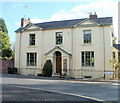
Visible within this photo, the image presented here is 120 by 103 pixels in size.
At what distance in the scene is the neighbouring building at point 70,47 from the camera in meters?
20.6

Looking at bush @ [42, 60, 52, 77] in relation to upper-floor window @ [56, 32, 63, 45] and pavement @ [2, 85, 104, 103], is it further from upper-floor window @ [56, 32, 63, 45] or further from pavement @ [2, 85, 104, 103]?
pavement @ [2, 85, 104, 103]

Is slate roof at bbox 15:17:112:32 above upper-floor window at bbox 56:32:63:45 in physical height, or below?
above

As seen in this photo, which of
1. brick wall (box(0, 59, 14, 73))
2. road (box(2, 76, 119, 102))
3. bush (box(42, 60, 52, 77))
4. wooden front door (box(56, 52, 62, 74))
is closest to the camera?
road (box(2, 76, 119, 102))

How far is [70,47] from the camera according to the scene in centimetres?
2223

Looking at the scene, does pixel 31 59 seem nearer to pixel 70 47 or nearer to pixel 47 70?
pixel 47 70

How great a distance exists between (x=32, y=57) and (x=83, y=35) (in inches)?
329

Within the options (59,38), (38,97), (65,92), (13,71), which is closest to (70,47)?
(59,38)

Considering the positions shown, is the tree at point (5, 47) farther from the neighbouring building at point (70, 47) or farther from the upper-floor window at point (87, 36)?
the upper-floor window at point (87, 36)

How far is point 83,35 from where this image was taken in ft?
71.4

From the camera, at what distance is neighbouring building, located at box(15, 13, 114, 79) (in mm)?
20562

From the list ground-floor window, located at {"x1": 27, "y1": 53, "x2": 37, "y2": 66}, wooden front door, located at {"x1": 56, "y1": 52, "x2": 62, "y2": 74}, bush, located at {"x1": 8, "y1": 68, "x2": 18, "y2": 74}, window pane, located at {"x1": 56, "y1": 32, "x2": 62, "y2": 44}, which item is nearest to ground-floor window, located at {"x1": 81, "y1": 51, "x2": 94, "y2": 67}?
wooden front door, located at {"x1": 56, "y1": 52, "x2": 62, "y2": 74}

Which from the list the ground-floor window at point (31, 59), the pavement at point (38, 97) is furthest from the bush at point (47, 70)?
the pavement at point (38, 97)

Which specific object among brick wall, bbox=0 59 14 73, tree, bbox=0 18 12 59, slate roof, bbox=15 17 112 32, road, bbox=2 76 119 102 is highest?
slate roof, bbox=15 17 112 32

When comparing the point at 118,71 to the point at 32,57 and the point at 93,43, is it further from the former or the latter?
the point at 32,57
